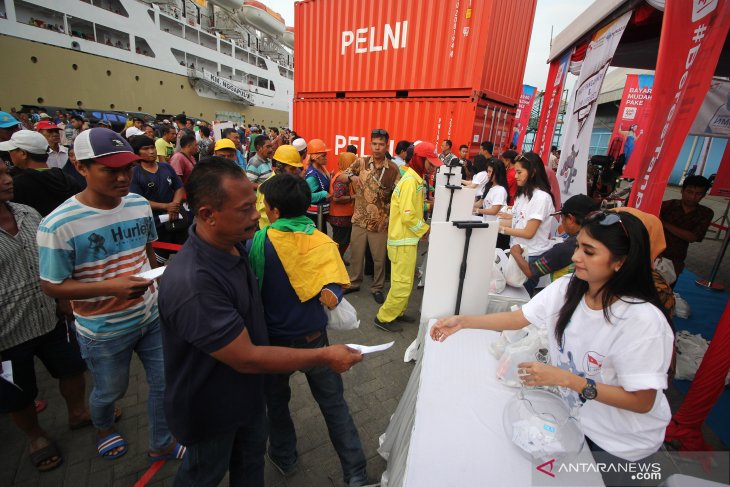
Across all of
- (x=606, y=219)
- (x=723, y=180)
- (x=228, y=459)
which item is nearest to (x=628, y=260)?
(x=606, y=219)

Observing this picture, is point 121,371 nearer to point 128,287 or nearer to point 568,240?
point 128,287

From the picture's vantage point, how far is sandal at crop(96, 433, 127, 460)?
214 cm

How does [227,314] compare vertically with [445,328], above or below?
above

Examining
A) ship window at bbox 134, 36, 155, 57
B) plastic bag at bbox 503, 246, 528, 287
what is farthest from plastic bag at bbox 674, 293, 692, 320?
ship window at bbox 134, 36, 155, 57

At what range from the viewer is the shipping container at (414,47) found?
5.52 meters

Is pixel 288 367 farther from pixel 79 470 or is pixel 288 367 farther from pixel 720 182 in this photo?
pixel 720 182

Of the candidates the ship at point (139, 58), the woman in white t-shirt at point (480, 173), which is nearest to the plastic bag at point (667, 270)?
the woman in white t-shirt at point (480, 173)

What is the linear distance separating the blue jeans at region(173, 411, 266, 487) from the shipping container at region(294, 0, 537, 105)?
19.1ft

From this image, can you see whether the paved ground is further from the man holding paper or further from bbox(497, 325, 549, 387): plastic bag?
bbox(497, 325, 549, 387): plastic bag

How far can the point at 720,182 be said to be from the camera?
6086 millimetres

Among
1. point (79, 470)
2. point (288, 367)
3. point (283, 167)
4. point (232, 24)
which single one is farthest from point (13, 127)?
point (232, 24)

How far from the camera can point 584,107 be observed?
452cm

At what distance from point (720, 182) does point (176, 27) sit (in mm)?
36453

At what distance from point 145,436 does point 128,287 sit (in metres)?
1.42
